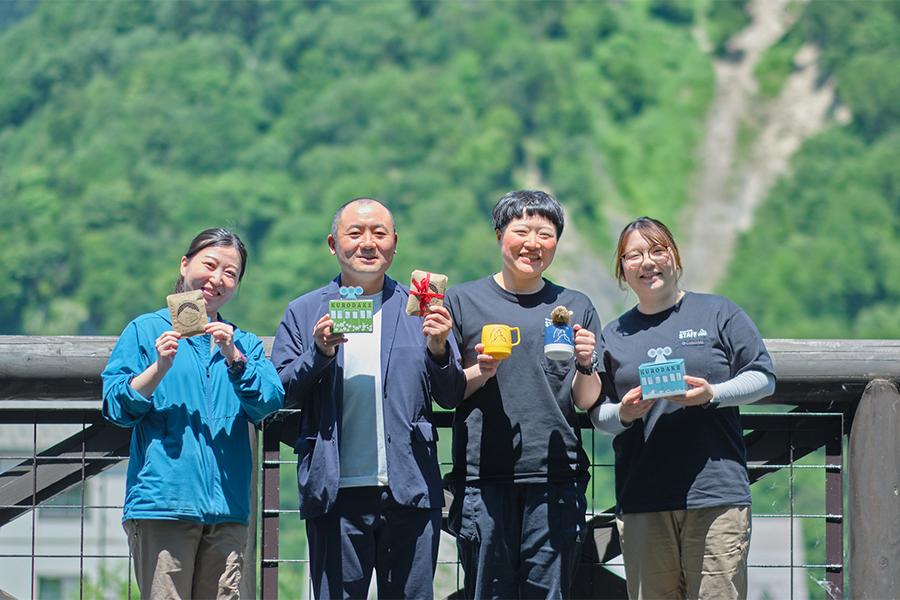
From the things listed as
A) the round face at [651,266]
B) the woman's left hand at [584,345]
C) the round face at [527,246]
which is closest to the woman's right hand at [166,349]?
the round face at [527,246]

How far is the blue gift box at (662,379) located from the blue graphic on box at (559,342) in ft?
0.74

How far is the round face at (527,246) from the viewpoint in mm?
4539

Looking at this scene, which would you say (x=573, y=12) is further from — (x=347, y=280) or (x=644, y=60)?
(x=347, y=280)

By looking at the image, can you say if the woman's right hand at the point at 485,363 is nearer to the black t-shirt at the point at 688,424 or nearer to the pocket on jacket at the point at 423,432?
the pocket on jacket at the point at 423,432

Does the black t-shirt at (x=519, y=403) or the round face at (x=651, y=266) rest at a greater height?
the round face at (x=651, y=266)

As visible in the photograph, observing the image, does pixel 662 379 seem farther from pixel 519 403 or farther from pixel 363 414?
pixel 363 414

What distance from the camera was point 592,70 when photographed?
343 feet

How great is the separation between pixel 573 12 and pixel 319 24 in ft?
62.4

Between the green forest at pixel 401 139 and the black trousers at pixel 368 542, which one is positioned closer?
the black trousers at pixel 368 542

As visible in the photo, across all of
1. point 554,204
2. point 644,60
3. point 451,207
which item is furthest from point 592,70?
point 554,204

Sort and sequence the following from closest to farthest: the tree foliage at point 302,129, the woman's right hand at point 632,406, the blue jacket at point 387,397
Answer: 1. the blue jacket at point 387,397
2. the woman's right hand at point 632,406
3. the tree foliage at point 302,129

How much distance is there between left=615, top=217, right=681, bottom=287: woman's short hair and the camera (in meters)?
4.56

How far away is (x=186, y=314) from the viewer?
421 cm

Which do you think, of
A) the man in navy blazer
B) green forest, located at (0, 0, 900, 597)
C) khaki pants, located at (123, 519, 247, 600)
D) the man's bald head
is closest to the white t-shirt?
the man in navy blazer
